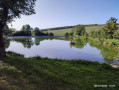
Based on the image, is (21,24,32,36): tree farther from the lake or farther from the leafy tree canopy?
the leafy tree canopy

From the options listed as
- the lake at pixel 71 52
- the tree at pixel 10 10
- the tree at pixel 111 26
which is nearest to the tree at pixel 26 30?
the lake at pixel 71 52

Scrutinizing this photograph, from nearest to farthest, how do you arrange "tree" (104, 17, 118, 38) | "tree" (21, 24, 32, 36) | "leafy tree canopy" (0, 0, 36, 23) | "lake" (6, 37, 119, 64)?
"leafy tree canopy" (0, 0, 36, 23) → "lake" (6, 37, 119, 64) → "tree" (104, 17, 118, 38) → "tree" (21, 24, 32, 36)

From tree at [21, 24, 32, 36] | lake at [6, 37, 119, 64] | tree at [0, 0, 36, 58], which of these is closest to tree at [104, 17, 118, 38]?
lake at [6, 37, 119, 64]

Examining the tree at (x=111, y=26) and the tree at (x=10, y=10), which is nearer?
the tree at (x=10, y=10)

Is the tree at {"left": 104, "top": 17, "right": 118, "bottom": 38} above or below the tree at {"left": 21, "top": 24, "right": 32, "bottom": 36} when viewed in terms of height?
below

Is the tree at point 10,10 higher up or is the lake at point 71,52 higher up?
the tree at point 10,10

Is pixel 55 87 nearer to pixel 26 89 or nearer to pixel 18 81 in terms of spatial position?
pixel 26 89

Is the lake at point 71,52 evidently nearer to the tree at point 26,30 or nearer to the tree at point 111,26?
the tree at point 111,26

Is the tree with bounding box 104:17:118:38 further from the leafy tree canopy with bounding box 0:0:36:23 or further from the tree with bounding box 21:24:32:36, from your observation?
the tree with bounding box 21:24:32:36

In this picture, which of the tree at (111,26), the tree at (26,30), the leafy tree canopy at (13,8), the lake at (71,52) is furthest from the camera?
the tree at (26,30)

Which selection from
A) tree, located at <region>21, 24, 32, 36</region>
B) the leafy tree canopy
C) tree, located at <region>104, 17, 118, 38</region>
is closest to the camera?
the leafy tree canopy

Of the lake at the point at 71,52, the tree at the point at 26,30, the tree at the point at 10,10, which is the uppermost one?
the tree at the point at 26,30

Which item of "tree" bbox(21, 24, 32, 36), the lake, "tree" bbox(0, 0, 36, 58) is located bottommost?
the lake

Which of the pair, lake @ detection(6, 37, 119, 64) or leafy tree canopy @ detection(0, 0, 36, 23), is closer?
leafy tree canopy @ detection(0, 0, 36, 23)
